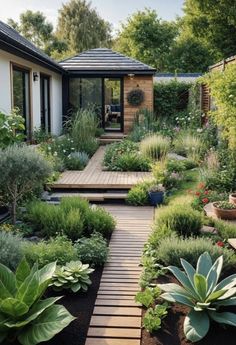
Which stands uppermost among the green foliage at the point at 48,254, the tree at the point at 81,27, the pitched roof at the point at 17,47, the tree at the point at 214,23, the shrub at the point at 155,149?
the tree at the point at 81,27

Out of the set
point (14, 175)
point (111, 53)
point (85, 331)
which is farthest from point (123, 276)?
point (111, 53)

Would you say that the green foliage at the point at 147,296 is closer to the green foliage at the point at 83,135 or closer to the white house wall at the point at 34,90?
the white house wall at the point at 34,90

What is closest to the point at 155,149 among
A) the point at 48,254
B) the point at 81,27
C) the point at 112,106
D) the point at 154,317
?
the point at 48,254

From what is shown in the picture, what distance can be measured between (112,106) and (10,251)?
47.3 ft

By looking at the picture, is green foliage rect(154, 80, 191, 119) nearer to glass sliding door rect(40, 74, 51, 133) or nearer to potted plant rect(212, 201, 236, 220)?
glass sliding door rect(40, 74, 51, 133)

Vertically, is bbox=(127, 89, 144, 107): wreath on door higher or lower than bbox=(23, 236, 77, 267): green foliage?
higher

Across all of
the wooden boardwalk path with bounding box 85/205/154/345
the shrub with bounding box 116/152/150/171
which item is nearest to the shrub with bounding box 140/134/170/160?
the shrub with bounding box 116/152/150/171

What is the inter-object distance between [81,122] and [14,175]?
261 inches

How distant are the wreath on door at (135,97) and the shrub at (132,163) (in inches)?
268

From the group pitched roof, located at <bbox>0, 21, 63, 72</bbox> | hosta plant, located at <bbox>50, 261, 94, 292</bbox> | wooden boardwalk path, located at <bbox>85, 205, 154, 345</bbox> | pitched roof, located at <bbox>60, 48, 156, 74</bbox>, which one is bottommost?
wooden boardwalk path, located at <bbox>85, 205, 154, 345</bbox>

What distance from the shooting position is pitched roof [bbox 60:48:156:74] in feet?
53.6

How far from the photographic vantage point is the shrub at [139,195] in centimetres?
768

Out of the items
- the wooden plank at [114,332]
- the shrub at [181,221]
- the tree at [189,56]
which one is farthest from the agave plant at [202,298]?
the tree at [189,56]

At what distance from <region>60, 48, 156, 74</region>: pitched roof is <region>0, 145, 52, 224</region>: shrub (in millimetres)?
10556
